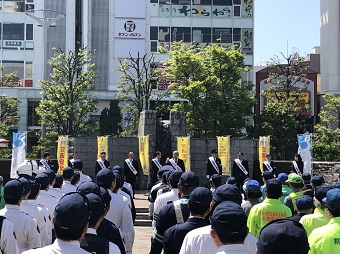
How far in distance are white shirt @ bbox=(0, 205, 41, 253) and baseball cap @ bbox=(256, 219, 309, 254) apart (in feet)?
11.4

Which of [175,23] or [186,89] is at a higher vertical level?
[175,23]

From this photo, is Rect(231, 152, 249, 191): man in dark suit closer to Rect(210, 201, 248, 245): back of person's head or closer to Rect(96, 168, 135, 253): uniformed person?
Rect(96, 168, 135, 253): uniformed person

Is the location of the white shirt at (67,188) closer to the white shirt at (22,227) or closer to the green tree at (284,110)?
the white shirt at (22,227)

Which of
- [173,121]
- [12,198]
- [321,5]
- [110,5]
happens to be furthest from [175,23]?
[12,198]

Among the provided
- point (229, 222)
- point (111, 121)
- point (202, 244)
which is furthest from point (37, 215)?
point (111, 121)

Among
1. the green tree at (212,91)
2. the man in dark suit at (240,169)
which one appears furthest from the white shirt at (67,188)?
the green tree at (212,91)

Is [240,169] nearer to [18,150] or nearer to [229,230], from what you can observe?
[18,150]

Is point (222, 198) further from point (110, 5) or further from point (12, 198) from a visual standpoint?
point (110, 5)

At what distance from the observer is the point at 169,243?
15.8 ft

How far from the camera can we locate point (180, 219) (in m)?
5.62

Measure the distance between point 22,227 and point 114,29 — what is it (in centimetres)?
4443

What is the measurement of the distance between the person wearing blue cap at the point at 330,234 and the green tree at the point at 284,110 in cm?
2817

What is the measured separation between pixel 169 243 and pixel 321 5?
48.2 metres

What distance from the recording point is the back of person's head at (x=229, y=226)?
346cm
